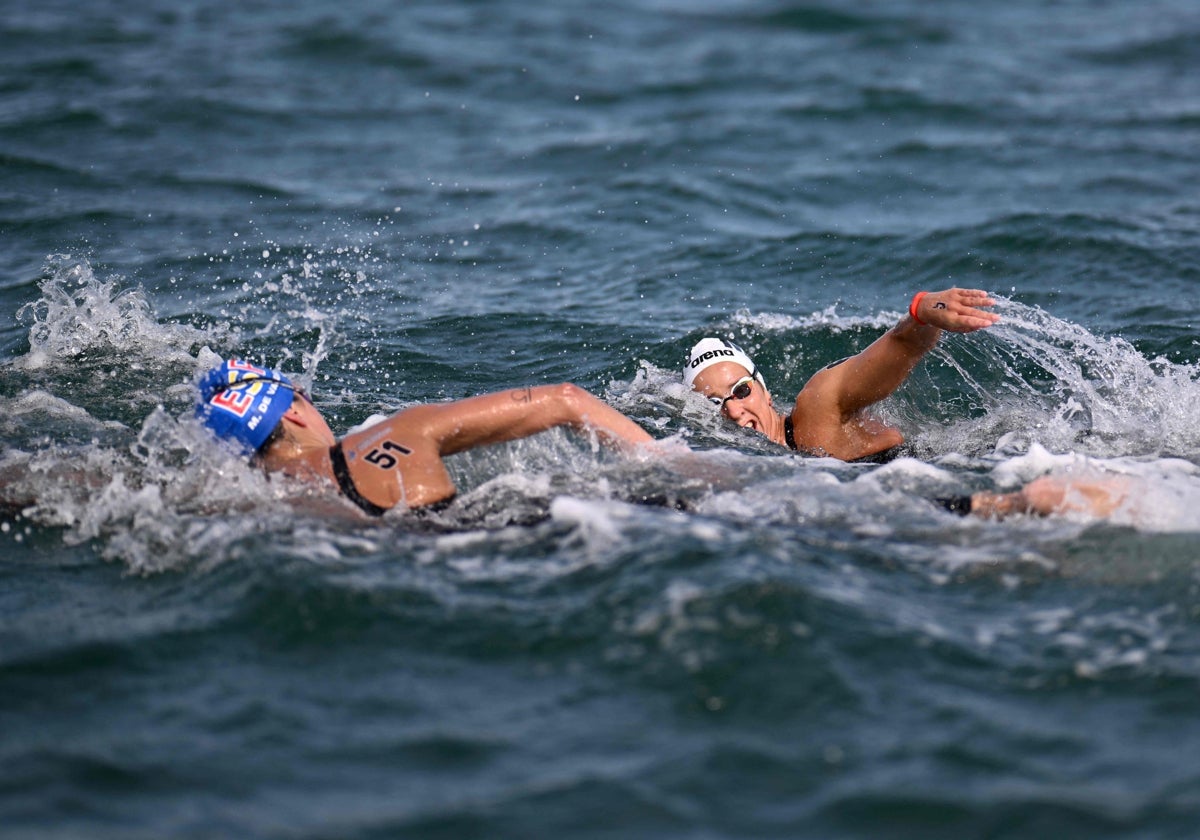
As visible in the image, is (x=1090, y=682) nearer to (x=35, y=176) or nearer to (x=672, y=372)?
(x=672, y=372)

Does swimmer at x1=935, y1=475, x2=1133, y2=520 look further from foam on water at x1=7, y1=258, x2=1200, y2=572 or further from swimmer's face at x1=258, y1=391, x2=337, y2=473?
swimmer's face at x1=258, y1=391, x2=337, y2=473

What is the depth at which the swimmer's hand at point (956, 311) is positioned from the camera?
22.2 ft

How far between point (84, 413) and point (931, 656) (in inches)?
222

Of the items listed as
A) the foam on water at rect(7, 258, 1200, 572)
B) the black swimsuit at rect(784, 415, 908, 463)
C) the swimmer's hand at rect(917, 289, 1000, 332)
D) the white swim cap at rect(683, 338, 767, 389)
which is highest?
the swimmer's hand at rect(917, 289, 1000, 332)

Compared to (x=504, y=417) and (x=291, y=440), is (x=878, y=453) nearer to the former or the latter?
(x=504, y=417)

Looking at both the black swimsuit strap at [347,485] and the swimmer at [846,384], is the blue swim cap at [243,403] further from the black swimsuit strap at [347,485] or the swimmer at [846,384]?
the swimmer at [846,384]

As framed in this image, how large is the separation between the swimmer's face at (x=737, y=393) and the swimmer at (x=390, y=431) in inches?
63.6

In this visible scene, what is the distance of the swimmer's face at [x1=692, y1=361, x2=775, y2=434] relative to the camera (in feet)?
26.1

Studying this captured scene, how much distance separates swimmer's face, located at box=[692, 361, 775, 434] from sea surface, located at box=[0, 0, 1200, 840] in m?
0.24

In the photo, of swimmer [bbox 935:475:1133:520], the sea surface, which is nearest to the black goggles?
the sea surface

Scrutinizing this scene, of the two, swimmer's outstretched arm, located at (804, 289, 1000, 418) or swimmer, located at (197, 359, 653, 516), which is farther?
swimmer's outstretched arm, located at (804, 289, 1000, 418)

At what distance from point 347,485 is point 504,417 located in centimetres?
84

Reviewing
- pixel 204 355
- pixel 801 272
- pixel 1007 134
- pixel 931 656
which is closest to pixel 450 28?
pixel 1007 134

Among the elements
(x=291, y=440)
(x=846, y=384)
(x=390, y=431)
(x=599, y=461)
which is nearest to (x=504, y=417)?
(x=390, y=431)
